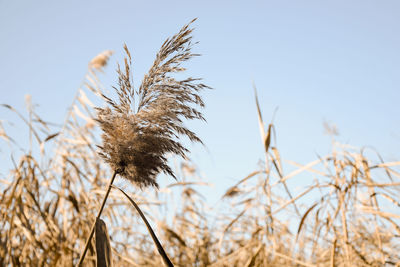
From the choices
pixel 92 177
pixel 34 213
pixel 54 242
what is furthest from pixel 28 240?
pixel 92 177

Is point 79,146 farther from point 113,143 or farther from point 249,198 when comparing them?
point 113,143

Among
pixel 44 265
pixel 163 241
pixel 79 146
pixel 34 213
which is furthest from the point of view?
pixel 79 146

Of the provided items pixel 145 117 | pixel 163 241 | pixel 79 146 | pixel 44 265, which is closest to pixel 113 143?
pixel 145 117

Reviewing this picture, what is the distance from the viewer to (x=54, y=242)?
212cm

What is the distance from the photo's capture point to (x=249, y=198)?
3.11 m

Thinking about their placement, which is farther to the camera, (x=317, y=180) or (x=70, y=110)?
(x=70, y=110)

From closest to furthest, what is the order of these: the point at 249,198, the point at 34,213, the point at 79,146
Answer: the point at 34,213, the point at 249,198, the point at 79,146

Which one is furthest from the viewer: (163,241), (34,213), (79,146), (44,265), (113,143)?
(79,146)

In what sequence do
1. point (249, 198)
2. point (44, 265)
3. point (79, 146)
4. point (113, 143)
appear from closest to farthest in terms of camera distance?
point (113, 143) < point (44, 265) < point (249, 198) < point (79, 146)

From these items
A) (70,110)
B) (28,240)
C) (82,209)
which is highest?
(70,110)

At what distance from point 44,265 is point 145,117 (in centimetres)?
161

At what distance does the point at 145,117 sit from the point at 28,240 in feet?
5.45

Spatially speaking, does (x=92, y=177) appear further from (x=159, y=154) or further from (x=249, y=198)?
(x=159, y=154)

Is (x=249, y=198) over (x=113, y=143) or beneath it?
over
